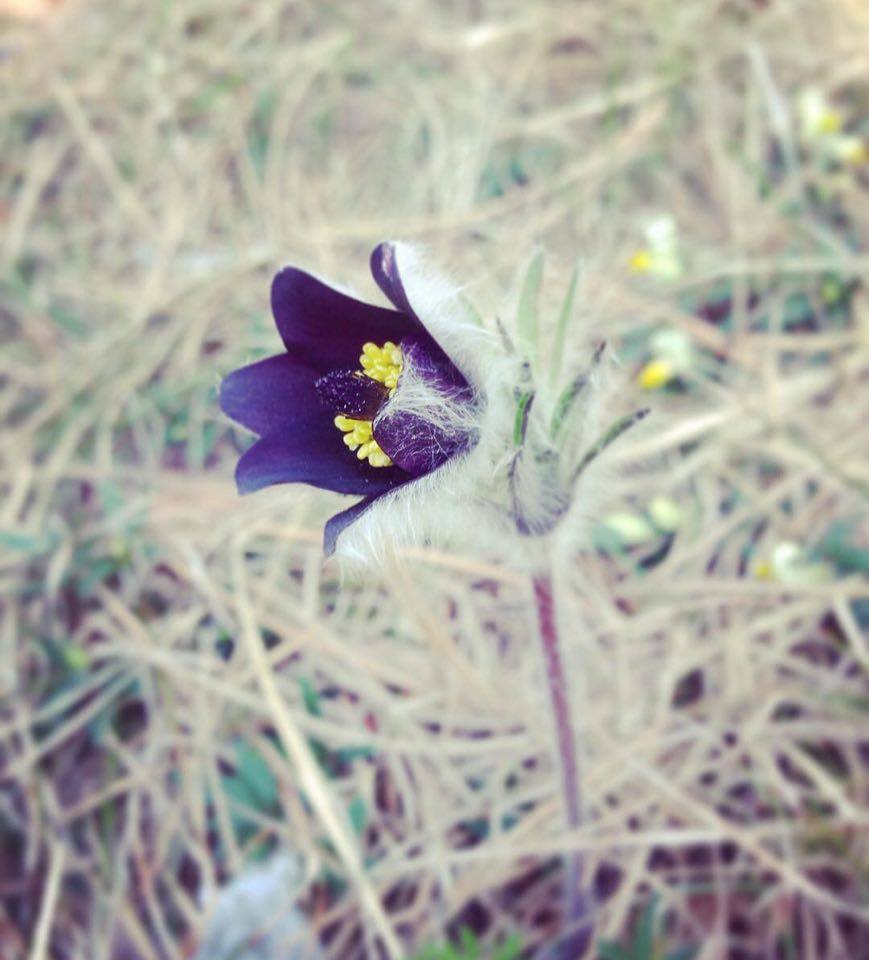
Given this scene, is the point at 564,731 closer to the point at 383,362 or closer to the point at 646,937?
the point at 646,937

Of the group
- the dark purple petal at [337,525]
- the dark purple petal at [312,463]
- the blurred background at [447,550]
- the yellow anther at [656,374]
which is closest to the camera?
the dark purple petal at [337,525]

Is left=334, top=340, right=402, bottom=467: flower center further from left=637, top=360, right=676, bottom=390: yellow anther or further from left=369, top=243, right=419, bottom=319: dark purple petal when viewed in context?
left=637, top=360, right=676, bottom=390: yellow anther

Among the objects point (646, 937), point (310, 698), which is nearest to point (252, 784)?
point (310, 698)

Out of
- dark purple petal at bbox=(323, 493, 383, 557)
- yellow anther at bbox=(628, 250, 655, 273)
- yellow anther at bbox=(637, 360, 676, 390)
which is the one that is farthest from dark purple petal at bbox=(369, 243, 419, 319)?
yellow anther at bbox=(628, 250, 655, 273)

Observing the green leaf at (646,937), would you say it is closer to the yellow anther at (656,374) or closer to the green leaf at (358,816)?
the green leaf at (358,816)

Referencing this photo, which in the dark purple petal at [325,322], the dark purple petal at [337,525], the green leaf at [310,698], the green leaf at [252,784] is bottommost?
the green leaf at [252,784]

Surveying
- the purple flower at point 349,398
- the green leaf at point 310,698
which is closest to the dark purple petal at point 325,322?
the purple flower at point 349,398

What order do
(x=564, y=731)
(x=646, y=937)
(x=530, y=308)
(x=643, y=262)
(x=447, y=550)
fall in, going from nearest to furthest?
1. (x=530, y=308)
2. (x=564, y=731)
3. (x=646, y=937)
4. (x=447, y=550)
5. (x=643, y=262)
